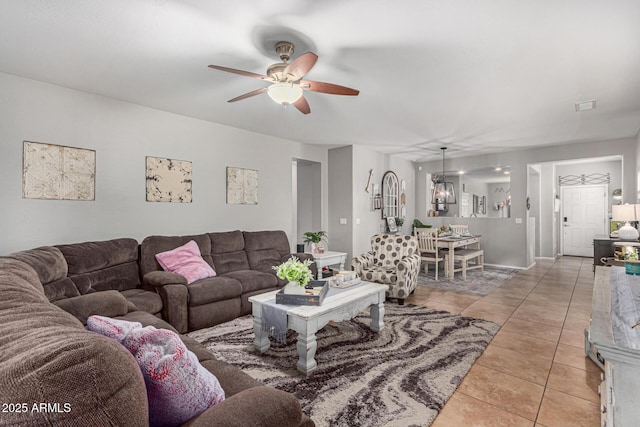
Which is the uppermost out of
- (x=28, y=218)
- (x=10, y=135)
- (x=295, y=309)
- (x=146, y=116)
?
(x=146, y=116)

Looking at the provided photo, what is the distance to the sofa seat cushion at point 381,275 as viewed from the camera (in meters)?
4.11

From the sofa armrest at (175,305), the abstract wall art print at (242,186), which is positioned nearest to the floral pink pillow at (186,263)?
the sofa armrest at (175,305)

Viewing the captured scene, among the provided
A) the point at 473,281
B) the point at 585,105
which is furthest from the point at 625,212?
the point at 473,281

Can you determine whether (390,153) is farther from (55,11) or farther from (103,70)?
(55,11)

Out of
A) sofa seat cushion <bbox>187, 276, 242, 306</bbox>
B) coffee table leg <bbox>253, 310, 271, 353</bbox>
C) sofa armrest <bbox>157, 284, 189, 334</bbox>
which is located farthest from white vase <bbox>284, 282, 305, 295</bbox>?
sofa armrest <bbox>157, 284, 189, 334</bbox>

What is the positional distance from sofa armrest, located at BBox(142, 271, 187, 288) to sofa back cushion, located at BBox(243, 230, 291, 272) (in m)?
1.26

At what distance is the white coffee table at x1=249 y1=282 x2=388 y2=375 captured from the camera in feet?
7.73

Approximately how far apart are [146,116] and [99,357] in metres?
3.98

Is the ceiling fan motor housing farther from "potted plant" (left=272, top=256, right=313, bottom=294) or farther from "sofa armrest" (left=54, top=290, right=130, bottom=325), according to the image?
"sofa armrest" (left=54, top=290, right=130, bottom=325)

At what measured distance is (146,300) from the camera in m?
2.92

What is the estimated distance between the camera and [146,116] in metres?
3.89

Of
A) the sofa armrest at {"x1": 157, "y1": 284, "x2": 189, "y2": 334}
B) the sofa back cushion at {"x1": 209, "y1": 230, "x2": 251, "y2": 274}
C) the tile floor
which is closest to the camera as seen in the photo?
the tile floor

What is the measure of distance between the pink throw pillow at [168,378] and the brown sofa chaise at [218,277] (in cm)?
216

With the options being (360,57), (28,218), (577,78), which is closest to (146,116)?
(28,218)
